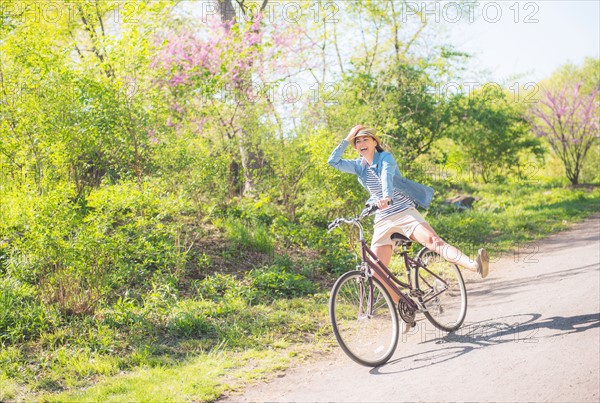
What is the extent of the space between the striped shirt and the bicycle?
246 millimetres

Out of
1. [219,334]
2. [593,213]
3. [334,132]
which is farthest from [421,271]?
[593,213]

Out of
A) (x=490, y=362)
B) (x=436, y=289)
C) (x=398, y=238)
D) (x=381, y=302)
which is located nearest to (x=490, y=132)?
(x=436, y=289)

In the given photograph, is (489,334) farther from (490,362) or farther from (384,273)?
(384,273)

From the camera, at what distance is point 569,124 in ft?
64.5

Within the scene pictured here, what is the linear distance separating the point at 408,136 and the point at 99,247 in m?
A: 10.1

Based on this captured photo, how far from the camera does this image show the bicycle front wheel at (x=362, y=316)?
5.43m

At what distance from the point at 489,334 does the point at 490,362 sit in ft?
2.91

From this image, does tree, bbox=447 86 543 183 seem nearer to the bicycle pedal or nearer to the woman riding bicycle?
the woman riding bicycle

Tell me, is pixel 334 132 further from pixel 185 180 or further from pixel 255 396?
pixel 255 396

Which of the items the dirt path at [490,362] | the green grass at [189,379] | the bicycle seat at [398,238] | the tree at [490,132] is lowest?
the dirt path at [490,362]

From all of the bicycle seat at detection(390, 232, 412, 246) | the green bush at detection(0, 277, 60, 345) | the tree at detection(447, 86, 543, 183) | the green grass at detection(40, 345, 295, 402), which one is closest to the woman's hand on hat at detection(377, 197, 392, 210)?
the bicycle seat at detection(390, 232, 412, 246)

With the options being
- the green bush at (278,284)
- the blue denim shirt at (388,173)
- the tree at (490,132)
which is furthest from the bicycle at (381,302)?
the tree at (490,132)

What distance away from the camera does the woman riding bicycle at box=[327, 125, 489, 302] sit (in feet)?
19.2

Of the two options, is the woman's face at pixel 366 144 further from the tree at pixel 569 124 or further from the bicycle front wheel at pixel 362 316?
the tree at pixel 569 124
